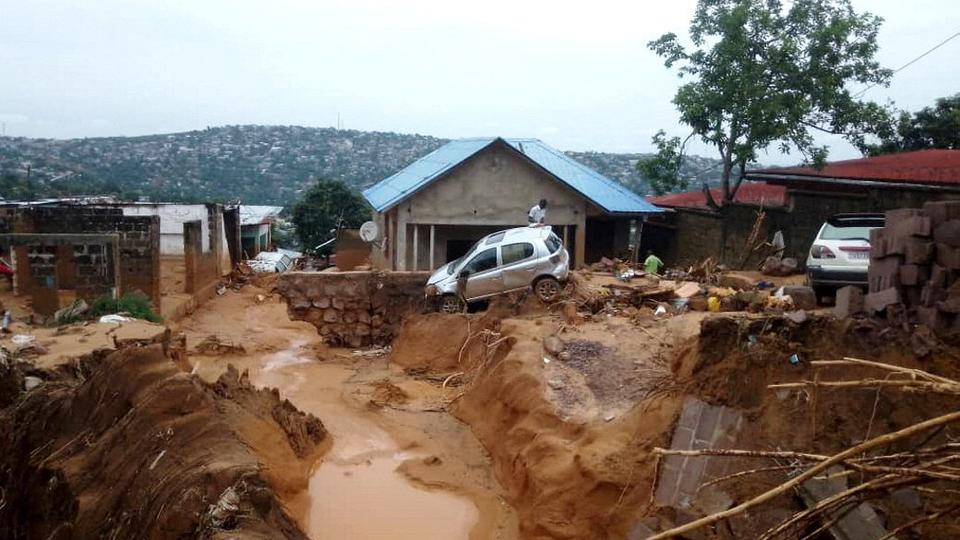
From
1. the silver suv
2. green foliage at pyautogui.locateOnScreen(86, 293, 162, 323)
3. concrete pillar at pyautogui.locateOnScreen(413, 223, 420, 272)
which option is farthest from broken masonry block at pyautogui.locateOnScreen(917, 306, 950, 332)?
concrete pillar at pyautogui.locateOnScreen(413, 223, 420, 272)

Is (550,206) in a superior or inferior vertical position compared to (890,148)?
A: inferior

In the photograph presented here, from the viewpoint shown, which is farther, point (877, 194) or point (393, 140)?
point (393, 140)

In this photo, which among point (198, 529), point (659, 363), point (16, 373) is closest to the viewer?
point (198, 529)

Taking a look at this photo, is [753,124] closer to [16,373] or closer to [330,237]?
[16,373]

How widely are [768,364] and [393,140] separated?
83264 millimetres

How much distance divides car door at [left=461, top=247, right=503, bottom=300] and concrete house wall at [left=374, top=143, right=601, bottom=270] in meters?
6.77

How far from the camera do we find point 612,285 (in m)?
16.5

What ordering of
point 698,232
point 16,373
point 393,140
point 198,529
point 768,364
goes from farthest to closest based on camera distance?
point 393,140 < point 698,232 < point 16,373 < point 768,364 < point 198,529

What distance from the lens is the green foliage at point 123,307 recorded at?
16781 millimetres

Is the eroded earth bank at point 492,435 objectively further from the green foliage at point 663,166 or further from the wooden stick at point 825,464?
the green foliage at point 663,166

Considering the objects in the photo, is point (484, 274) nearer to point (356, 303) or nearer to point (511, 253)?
point (511, 253)

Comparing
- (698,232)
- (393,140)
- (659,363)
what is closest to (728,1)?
(698,232)

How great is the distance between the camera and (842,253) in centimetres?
1270

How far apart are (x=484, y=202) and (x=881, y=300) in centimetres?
1627
